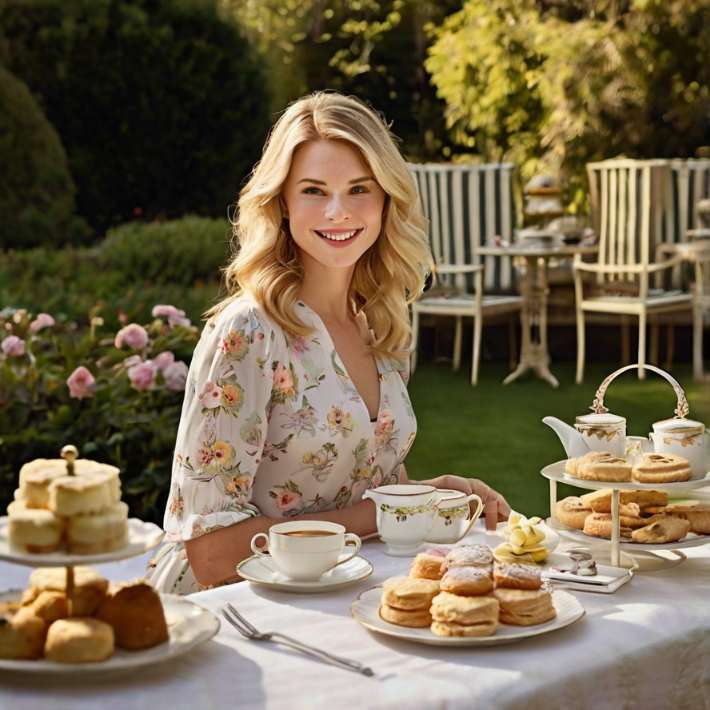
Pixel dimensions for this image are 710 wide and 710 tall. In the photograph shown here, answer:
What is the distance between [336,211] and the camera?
2.14 meters

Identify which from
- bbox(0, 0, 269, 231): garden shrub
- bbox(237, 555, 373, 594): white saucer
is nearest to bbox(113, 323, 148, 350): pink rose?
bbox(237, 555, 373, 594): white saucer

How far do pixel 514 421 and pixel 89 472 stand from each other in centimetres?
604

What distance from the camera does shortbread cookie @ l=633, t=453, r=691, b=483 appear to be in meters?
1.81

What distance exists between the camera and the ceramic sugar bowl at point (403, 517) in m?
1.93

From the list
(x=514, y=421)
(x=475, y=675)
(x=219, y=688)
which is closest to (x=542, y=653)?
(x=475, y=675)

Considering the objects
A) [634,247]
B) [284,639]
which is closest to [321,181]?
[284,639]

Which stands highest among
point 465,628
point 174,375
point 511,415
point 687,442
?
point 687,442

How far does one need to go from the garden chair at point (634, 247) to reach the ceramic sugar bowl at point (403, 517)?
19.7 feet

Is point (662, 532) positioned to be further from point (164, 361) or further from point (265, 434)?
point (164, 361)

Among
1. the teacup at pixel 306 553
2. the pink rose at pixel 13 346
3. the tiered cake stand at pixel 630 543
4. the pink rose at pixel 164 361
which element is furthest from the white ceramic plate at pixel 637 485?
the pink rose at pixel 13 346

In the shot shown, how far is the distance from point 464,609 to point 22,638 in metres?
0.48

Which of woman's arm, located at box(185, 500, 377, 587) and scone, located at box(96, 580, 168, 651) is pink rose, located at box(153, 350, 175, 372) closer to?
woman's arm, located at box(185, 500, 377, 587)

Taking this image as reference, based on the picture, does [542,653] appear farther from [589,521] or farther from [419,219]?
[419,219]

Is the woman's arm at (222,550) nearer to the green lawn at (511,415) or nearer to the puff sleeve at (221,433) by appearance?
the puff sleeve at (221,433)
